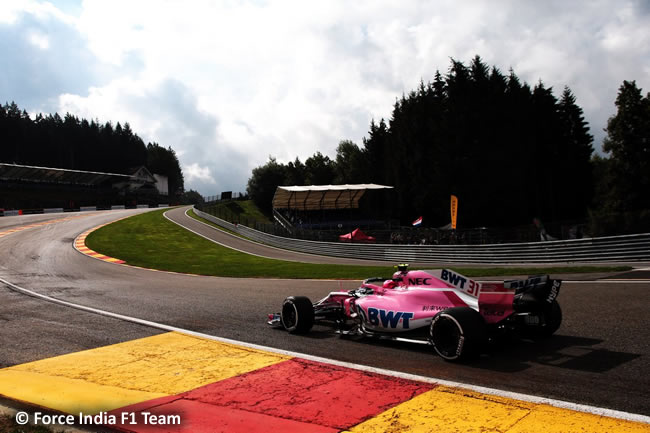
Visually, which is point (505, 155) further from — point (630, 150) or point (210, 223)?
point (210, 223)

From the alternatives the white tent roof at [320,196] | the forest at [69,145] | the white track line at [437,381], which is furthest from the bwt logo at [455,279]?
the forest at [69,145]

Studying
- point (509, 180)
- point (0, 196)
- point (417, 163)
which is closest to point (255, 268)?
point (509, 180)

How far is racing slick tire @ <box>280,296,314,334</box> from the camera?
26.4 ft

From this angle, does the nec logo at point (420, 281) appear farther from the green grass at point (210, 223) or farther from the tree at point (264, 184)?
the tree at point (264, 184)

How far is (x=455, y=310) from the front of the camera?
5.99 metres

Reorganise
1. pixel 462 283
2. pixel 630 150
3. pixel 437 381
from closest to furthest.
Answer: pixel 437 381
pixel 462 283
pixel 630 150

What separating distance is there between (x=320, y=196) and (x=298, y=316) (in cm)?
5404

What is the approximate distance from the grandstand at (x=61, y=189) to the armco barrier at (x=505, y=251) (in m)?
57.2

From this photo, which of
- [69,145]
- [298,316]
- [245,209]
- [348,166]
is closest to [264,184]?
[245,209]

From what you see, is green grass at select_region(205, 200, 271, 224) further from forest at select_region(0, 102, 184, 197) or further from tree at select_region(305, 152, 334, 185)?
forest at select_region(0, 102, 184, 197)

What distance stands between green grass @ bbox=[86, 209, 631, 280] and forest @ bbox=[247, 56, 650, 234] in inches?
951

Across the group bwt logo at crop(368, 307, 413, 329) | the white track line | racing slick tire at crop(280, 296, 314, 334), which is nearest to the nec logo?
bwt logo at crop(368, 307, 413, 329)

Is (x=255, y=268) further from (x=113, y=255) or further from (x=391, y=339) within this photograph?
(x=391, y=339)

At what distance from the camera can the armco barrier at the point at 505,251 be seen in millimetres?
18828
